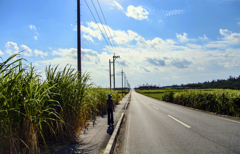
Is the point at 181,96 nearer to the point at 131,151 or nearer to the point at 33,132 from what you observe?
the point at 131,151

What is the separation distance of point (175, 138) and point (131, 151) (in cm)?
220

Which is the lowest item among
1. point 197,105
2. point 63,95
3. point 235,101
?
point 197,105

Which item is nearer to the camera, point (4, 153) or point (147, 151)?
point (4, 153)

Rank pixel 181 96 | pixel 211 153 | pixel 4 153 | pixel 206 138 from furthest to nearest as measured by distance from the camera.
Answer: pixel 181 96, pixel 206 138, pixel 211 153, pixel 4 153

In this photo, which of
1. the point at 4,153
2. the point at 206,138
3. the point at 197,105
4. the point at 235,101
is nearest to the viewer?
the point at 4,153

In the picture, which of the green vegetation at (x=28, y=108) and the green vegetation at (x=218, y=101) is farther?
the green vegetation at (x=218, y=101)

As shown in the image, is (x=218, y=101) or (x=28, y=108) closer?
(x=28, y=108)

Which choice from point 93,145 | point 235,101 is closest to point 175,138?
point 93,145

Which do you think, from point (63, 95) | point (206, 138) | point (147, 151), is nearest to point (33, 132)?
point (63, 95)

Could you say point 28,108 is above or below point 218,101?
above

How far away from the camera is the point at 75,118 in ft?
17.5

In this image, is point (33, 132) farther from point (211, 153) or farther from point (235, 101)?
point (235, 101)

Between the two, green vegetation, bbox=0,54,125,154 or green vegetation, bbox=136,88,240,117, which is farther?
green vegetation, bbox=136,88,240,117

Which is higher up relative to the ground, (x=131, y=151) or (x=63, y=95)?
(x=63, y=95)
